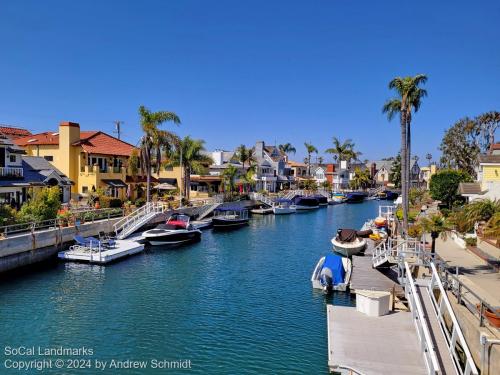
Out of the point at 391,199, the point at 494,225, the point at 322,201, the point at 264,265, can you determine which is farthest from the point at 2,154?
the point at 391,199

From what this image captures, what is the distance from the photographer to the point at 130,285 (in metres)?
27.5

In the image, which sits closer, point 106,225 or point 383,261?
point 383,261

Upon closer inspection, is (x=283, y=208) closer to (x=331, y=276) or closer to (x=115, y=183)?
(x=115, y=183)

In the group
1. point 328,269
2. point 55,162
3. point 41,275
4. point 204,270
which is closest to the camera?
point 328,269

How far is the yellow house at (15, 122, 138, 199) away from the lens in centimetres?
5450

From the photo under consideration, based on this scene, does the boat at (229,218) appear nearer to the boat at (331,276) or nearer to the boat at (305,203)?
the boat at (305,203)

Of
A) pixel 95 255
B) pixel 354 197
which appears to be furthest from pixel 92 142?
pixel 354 197

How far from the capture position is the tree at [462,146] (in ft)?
267

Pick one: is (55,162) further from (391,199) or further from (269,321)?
(391,199)

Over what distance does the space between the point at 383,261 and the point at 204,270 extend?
1293 centimetres

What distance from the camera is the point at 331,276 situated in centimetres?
2588

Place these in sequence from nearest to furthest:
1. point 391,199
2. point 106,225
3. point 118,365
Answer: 1. point 118,365
2. point 106,225
3. point 391,199

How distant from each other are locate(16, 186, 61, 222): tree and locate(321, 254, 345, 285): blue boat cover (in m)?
22.4

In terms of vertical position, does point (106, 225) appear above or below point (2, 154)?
below
